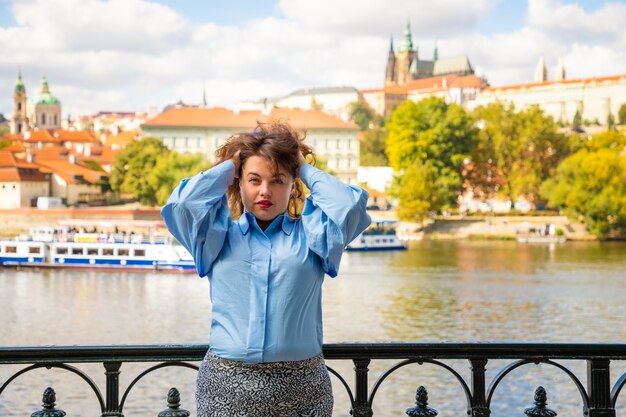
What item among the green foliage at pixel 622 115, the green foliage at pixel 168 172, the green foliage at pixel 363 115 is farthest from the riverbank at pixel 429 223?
the green foliage at pixel 363 115

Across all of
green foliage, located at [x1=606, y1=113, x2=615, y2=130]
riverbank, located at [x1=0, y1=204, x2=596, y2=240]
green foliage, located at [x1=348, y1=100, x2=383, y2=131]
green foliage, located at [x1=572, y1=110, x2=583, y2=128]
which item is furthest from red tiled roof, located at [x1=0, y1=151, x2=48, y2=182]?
green foliage, located at [x1=348, y1=100, x2=383, y2=131]

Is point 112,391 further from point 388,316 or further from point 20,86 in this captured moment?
point 20,86

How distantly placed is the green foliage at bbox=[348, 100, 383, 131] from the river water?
72.9 meters

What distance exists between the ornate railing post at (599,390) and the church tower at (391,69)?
136m

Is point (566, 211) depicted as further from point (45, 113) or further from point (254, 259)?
point (45, 113)

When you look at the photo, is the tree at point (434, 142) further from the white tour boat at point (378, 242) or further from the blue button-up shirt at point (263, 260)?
the blue button-up shirt at point (263, 260)

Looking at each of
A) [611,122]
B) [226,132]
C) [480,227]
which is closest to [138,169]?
[226,132]

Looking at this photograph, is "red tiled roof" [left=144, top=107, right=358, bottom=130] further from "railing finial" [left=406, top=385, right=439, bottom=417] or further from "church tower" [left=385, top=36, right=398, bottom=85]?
"railing finial" [left=406, top=385, right=439, bottom=417]

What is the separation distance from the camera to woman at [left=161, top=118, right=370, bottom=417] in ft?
8.70

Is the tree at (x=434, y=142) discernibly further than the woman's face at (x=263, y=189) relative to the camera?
Yes

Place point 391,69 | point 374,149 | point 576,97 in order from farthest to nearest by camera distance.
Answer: point 391,69 < point 576,97 < point 374,149

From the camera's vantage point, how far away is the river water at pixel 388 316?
14664mm

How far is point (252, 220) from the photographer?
2.80 meters

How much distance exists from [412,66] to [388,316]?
113 meters
